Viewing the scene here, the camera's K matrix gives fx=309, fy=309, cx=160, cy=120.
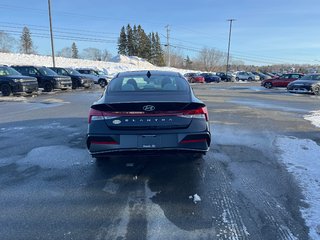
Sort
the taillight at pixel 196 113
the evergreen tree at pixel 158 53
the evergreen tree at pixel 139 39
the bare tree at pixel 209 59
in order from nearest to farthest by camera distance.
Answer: the taillight at pixel 196 113 → the evergreen tree at pixel 139 39 → the evergreen tree at pixel 158 53 → the bare tree at pixel 209 59

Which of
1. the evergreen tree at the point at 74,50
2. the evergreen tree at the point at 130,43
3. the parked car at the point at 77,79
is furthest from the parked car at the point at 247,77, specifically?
the evergreen tree at the point at 74,50

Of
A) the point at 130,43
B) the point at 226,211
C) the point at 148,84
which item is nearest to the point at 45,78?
the point at 148,84

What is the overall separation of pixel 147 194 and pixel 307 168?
2.66m

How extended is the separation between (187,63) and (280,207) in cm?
12951

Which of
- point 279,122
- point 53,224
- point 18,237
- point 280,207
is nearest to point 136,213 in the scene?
point 53,224

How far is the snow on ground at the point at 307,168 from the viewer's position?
3.34 m

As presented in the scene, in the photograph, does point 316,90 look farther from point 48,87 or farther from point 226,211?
point 226,211

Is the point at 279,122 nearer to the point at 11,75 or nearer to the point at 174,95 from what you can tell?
the point at 174,95

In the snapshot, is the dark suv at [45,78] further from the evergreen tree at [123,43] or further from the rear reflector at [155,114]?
the evergreen tree at [123,43]

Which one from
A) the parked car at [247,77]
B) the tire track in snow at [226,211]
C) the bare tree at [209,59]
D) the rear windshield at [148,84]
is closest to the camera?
the tire track in snow at [226,211]

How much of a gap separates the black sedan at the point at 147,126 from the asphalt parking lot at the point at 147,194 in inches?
20.9

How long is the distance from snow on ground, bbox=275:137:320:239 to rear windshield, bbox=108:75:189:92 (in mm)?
2154

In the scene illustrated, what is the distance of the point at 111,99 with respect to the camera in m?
4.41

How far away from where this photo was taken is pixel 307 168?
4.86 m
